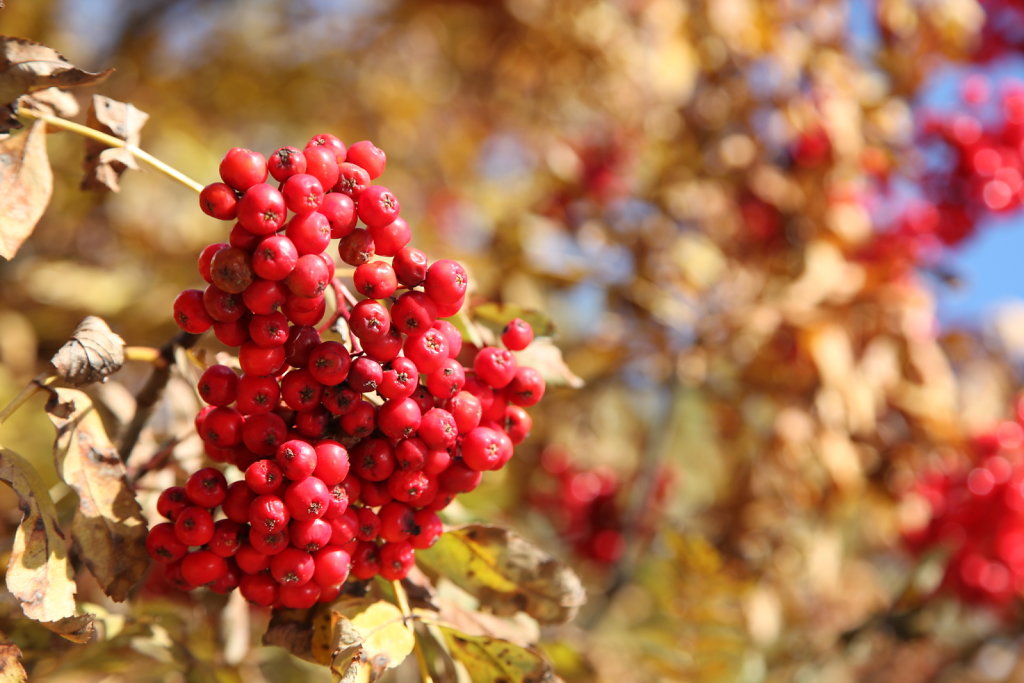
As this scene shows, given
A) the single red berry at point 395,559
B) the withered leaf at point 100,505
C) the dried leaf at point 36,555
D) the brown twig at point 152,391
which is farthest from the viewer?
the brown twig at point 152,391

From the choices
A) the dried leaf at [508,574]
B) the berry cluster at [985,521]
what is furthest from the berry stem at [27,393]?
the berry cluster at [985,521]

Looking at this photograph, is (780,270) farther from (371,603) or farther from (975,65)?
(371,603)

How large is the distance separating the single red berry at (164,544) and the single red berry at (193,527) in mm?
21

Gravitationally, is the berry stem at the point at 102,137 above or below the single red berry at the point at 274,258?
below

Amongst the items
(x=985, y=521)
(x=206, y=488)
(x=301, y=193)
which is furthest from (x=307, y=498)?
(x=985, y=521)

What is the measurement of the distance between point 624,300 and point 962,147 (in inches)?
54.0

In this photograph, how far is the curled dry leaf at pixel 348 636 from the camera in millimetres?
1060

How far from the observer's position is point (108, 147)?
1.23 meters

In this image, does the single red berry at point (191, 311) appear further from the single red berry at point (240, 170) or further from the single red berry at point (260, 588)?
the single red berry at point (260, 588)

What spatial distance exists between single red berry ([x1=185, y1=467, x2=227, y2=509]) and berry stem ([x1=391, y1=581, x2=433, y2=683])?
11.6 inches

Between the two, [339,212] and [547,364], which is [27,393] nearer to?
[339,212]

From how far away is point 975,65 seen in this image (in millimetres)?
3475

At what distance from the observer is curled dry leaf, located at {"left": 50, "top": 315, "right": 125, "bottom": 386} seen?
42.2 inches

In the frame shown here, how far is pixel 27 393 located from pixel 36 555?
8.2 inches
